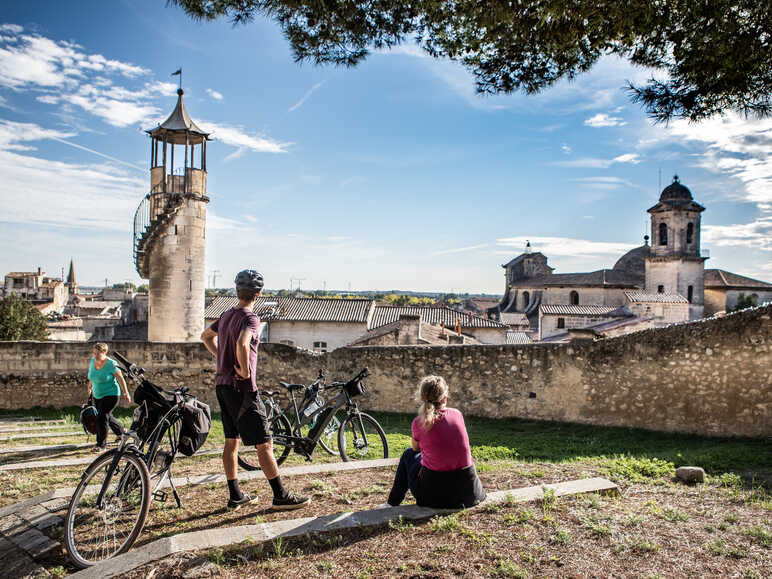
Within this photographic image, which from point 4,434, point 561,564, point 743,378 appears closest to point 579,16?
point 561,564

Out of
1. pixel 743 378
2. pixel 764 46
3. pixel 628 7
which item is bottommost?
pixel 743 378

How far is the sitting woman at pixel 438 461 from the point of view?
3.89 metres

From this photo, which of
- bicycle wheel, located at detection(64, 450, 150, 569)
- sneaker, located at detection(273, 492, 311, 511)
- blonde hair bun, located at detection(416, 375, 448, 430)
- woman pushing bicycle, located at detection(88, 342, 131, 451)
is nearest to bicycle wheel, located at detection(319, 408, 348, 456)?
sneaker, located at detection(273, 492, 311, 511)

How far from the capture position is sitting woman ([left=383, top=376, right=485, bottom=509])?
153 inches

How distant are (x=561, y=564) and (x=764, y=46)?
5.14 meters

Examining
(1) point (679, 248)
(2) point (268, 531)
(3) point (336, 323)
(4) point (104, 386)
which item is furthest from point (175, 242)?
(1) point (679, 248)

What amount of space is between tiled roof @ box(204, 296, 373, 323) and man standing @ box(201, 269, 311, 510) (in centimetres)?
2967

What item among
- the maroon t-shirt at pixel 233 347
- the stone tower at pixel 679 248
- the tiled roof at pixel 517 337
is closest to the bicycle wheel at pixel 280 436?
the maroon t-shirt at pixel 233 347

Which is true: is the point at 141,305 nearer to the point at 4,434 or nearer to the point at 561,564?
the point at 4,434

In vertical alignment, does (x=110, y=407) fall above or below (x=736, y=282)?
below

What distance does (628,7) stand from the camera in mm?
5328

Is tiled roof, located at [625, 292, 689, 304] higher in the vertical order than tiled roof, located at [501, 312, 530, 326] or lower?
higher

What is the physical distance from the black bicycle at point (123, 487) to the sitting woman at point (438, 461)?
1.78 meters

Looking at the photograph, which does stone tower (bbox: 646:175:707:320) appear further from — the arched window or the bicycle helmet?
the bicycle helmet
